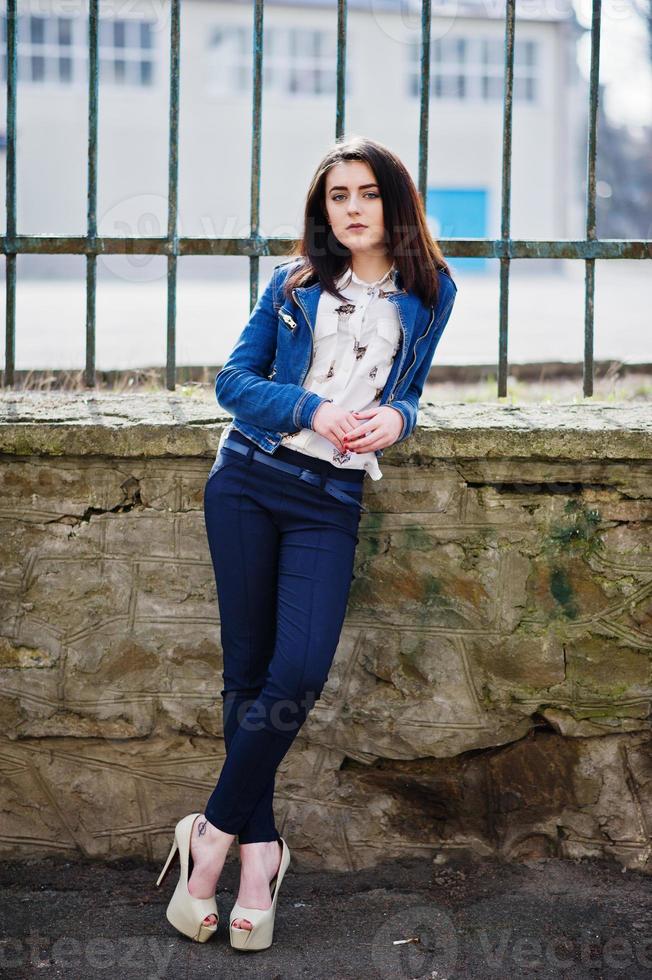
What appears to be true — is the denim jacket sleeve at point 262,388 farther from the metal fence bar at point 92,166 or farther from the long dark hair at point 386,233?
the metal fence bar at point 92,166

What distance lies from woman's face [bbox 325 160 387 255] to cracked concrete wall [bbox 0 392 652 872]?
53 centimetres

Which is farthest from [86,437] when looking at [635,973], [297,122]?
[297,122]

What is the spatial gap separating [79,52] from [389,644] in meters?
26.0

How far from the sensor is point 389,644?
2848 mm

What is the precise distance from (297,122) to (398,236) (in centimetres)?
2506

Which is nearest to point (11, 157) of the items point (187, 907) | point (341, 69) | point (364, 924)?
point (341, 69)

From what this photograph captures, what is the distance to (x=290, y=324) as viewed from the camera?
247cm

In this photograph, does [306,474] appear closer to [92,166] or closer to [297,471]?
[297,471]

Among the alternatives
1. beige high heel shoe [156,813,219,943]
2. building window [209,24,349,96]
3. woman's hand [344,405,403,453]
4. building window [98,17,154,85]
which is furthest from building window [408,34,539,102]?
beige high heel shoe [156,813,219,943]

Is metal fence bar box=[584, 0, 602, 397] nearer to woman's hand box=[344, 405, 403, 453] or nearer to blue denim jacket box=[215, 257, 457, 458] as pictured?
blue denim jacket box=[215, 257, 457, 458]

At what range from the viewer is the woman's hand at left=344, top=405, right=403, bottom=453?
92.4 inches

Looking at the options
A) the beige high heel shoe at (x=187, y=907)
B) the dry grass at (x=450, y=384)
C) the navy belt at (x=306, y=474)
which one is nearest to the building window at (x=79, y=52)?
the dry grass at (x=450, y=384)

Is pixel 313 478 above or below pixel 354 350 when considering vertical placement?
below

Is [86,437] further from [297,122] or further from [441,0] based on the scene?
[297,122]
